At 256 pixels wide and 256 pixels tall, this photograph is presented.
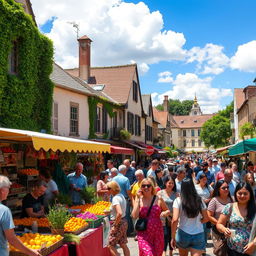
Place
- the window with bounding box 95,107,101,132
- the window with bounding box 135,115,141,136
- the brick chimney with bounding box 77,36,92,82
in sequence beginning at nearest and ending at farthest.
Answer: the window with bounding box 95,107,101,132
the brick chimney with bounding box 77,36,92,82
the window with bounding box 135,115,141,136

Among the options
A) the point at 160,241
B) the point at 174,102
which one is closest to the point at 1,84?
the point at 160,241

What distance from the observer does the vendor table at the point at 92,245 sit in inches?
230

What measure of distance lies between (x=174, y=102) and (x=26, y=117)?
118974mm

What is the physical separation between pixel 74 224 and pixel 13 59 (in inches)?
336

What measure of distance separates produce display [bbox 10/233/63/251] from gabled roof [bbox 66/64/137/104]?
2148 centimetres

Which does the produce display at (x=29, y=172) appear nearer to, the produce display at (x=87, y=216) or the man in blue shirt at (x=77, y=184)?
the man in blue shirt at (x=77, y=184)

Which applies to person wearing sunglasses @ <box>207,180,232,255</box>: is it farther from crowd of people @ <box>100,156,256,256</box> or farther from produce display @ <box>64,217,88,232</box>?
produce display @ <box>64,217,88,232</box>

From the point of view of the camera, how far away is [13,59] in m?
12.8

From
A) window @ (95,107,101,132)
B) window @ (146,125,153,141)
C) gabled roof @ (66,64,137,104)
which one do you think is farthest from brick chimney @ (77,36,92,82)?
window @ (146,125,153,141)

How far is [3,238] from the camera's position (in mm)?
3639

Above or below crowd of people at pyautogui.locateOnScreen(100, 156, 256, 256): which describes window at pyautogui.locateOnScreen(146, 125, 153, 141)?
above

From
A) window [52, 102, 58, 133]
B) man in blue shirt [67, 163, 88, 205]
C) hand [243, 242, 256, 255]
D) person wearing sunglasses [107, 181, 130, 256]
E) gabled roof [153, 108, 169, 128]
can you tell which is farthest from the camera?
gabled roof [153, 108, 169, 128]

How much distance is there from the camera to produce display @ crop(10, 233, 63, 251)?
4.84 meters

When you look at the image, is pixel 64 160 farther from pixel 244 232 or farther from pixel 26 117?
pixel 244 232
